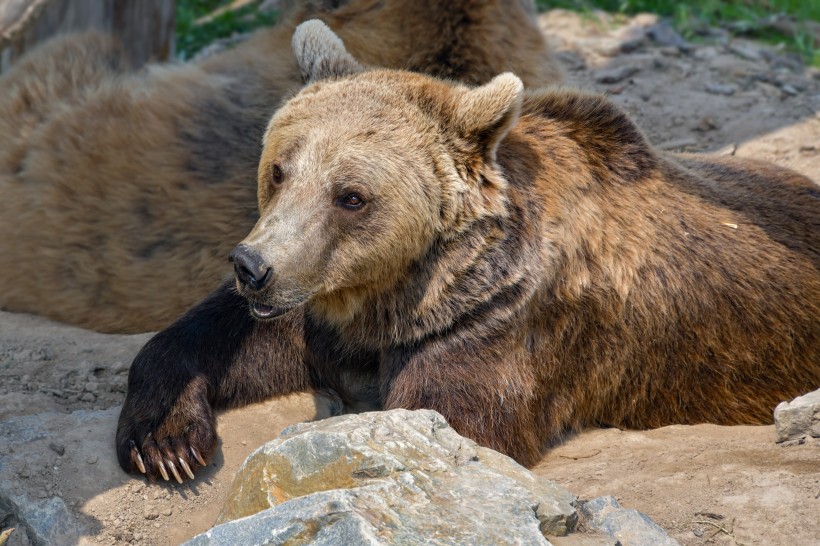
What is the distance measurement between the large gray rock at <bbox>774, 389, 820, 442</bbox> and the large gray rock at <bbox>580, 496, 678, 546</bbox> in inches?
41.4

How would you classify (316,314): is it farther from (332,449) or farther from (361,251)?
(332,449)

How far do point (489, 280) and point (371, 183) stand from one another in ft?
2.01

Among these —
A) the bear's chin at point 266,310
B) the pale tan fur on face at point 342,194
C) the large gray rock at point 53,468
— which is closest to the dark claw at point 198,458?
the large gray rock at point 53,468

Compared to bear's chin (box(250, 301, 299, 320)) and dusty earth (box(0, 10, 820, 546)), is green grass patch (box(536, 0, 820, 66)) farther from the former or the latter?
bear's chin (box(250, 301, 299, 320))

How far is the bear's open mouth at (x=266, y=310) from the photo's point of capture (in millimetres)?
4176

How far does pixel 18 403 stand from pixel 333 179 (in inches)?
71.2

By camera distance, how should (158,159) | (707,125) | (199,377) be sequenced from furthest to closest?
(707,125), (158,159), (199,377)

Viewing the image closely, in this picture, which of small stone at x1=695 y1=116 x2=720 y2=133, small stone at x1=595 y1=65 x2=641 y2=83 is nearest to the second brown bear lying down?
small stone at x1=695 y1=116 x2=720 y2=133

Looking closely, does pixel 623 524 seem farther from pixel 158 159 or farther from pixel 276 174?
pixel 158 159

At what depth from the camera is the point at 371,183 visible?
168 inches

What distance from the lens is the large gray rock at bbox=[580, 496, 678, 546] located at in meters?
3.46

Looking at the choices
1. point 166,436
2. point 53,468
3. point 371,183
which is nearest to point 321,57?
point 371,183

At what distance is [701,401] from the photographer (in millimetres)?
5035

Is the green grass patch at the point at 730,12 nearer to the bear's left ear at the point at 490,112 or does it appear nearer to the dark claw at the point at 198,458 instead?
the bear's left ear at the point at 490,112
